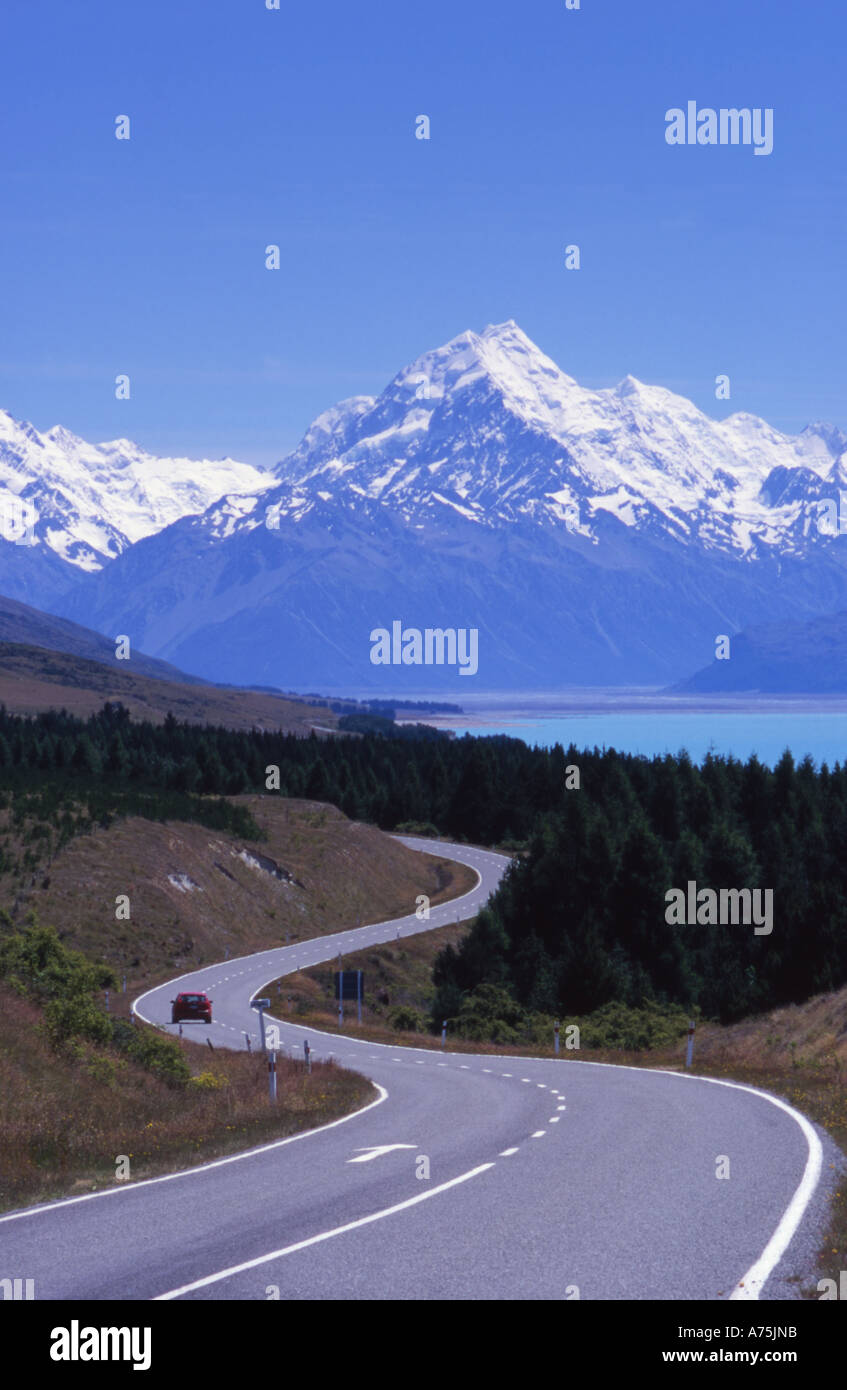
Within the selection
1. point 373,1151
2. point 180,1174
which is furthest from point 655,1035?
point 180,1174

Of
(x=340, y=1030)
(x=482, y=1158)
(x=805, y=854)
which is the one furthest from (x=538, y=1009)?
(x=482, y=1158)

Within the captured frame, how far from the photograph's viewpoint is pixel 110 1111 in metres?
21.5

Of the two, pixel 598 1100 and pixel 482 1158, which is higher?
pixel 482 1158

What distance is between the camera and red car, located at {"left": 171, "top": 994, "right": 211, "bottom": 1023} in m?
53.2

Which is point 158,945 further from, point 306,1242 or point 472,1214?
point 306,1242

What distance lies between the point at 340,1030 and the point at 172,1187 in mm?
38473

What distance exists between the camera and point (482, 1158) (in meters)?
17.7

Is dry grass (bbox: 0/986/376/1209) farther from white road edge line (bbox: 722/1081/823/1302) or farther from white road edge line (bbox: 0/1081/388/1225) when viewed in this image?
white road edge line (bbox: 722/1081/823/1302)

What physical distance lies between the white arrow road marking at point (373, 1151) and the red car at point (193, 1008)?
35.2m

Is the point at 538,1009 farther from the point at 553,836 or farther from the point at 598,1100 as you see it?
the point at 598,1100

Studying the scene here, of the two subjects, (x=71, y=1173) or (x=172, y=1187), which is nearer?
(x=172, y=1187)

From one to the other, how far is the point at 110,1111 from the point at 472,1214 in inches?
385

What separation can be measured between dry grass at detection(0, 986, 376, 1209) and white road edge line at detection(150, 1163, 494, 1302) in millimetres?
3992

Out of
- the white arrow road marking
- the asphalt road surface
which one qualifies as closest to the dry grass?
the asphalt road surface
